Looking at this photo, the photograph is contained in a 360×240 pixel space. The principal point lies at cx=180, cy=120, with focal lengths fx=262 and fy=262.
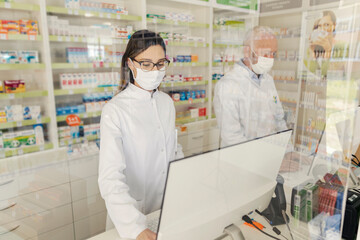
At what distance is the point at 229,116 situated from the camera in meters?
2.02

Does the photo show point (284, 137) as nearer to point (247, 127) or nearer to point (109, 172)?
point (109, 172)

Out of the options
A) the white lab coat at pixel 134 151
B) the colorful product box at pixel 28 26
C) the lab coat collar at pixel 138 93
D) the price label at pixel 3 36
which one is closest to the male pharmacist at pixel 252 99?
the white lab coat at pixel 134 151

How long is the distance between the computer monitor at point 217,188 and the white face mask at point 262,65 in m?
0.84

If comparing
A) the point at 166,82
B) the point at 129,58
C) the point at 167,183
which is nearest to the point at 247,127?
the point at 166,82

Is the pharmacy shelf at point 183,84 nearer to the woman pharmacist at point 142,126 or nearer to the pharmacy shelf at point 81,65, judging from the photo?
the pharmacy shelf at point 81,65

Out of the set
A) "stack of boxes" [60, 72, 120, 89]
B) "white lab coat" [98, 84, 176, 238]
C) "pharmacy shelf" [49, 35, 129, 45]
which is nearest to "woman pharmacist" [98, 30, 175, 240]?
"white lab coat" [98, 84, 176, 238]

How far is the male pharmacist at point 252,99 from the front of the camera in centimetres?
186

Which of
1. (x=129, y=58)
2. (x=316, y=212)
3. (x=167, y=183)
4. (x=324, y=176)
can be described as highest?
(x=129, y=58)

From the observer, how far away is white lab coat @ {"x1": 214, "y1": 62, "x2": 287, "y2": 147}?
191cm

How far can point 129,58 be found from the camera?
4.45ft

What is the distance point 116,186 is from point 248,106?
1.28m

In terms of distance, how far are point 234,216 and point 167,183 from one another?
0.36 metres

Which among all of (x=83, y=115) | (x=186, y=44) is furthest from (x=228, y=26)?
(x=83, y=115)

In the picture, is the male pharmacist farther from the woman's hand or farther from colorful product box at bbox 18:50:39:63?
colorful product box at bbox 18:50:39:63
